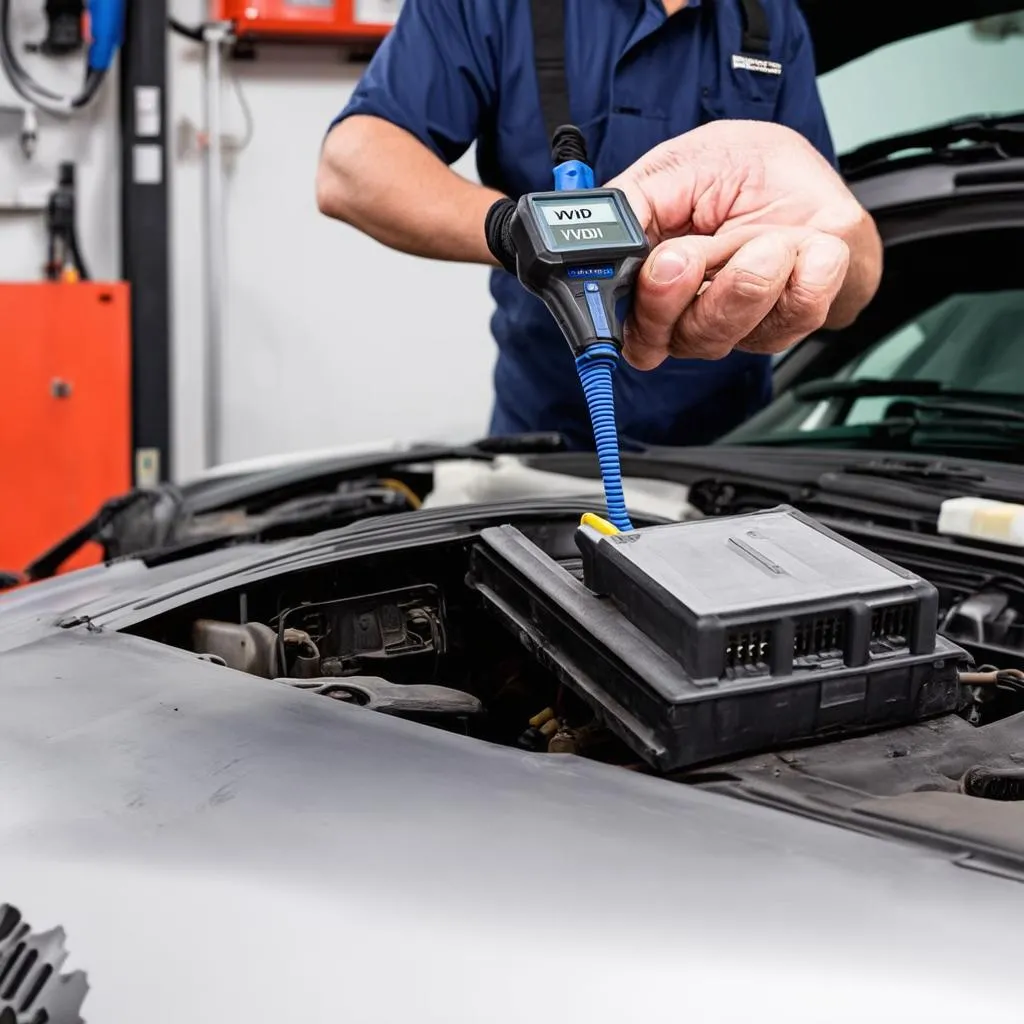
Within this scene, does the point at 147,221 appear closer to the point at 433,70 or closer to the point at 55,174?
the point at 55,174

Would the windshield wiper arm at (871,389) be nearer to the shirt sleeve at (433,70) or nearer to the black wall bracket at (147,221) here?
the shirt sleeve at (433,70)

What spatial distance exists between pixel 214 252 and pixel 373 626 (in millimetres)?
2605

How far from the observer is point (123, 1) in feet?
10.2

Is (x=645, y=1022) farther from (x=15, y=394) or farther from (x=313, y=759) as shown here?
(x=15, y=394)

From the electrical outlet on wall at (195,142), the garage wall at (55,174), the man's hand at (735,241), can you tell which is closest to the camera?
the man's hand at (735,241)

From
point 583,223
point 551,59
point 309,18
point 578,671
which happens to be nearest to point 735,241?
point 583,223

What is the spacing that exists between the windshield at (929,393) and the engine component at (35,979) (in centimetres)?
116

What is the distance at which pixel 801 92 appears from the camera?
1763 millimetres

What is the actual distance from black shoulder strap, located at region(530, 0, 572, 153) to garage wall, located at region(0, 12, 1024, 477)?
1.80 metres

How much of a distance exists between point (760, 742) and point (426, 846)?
22 cm

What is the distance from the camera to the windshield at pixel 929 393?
1482mm

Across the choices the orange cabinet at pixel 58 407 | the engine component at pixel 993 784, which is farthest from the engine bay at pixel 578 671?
the orange cabinet at pixel 58 407

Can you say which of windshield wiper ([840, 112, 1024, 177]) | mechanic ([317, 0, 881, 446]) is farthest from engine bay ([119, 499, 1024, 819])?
windshield wiper ([840, 112, 1024, 177])

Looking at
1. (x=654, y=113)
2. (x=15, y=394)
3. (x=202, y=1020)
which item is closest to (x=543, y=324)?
(x=654, y=113)
